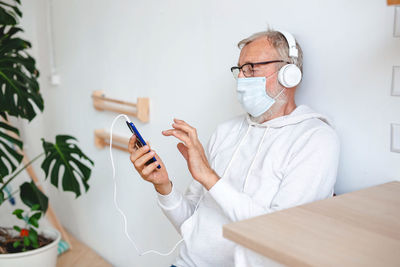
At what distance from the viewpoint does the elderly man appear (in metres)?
1.14

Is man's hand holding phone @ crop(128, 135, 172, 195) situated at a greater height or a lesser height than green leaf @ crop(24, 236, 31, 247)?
greater

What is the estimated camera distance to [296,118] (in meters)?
1.28

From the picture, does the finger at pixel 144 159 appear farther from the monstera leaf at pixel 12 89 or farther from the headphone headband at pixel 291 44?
the monstera leaf at pixel 12 89

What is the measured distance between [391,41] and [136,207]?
1.57 metres

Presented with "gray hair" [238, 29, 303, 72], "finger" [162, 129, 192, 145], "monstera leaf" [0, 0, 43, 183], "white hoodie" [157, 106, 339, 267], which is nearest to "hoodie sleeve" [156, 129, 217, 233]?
"white hoodie" [157, 106, 339, 267]

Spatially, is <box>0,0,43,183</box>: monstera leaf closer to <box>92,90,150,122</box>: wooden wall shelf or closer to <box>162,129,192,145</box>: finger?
<box>92,90,150,122</box>: wooden wall shelf

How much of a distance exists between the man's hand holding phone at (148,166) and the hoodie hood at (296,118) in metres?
0.36

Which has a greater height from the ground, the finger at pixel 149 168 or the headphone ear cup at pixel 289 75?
the headphone ear cup at pixel 289 75

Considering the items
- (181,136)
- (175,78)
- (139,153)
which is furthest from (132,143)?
(175,78)

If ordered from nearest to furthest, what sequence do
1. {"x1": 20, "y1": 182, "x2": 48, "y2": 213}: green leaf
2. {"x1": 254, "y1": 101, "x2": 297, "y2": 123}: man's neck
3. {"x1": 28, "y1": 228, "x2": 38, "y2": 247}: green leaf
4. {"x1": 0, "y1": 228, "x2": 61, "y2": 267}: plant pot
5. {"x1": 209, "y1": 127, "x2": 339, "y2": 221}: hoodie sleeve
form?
1. {"x1": 209, "y1": 127, "x2": 339, "y2": 221}: hoodie sleeve
2. {"x1": 254, "y1": 101, "x2": 297, "y2": 123}: man's neck
3. {"x1": 0, "y1": 228, "x2": 61, "y2": 267}: plant pot
4. {"x1": 28, "y1": 228, "x2": 38, "y2": 247}: green leaf
5. {"x1": 20, "y1": 182, "x2": 48, "y2": 213}: green leaf

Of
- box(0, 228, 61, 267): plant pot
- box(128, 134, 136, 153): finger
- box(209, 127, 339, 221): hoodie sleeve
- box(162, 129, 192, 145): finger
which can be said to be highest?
box(162, 129, 192, 145): finger

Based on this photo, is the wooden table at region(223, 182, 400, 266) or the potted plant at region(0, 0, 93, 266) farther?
the potted plant at region(0, 0, 93, 266)

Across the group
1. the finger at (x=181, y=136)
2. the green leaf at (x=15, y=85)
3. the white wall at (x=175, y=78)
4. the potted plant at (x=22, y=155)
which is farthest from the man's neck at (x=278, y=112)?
the green leaf at (x=15, y=85)

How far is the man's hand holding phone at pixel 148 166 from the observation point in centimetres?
126
